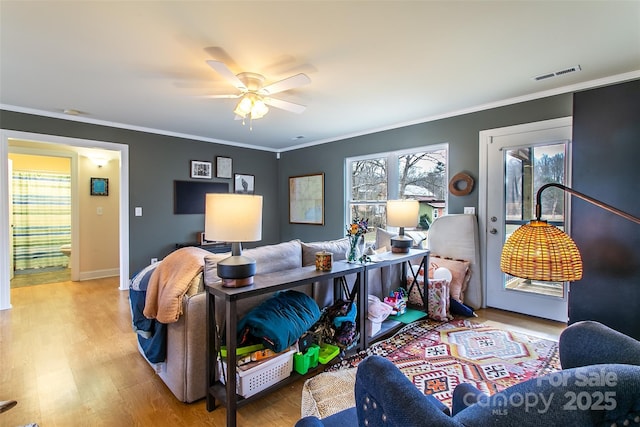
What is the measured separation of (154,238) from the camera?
4727 mm

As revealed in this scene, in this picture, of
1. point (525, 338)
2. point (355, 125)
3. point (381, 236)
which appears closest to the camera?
point (525, 338)

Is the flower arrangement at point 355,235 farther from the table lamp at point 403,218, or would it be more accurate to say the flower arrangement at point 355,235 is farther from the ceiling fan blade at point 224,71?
the ceiling fan blade at point 224,71

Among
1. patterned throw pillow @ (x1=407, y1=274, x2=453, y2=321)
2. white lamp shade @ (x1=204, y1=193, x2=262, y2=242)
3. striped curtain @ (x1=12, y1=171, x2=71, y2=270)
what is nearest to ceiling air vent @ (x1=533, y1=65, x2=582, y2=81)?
patterned throw pillow @ (x1=407, y1=274, x2=453, y2=321)

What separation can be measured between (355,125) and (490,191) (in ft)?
6.53

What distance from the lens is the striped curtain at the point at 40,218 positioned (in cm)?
530

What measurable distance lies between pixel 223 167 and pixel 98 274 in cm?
278

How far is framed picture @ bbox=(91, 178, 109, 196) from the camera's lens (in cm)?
521

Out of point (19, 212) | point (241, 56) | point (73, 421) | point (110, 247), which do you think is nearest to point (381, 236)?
point (241, 56)

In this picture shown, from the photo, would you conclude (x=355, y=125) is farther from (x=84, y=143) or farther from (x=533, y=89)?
(x=84, y=143)

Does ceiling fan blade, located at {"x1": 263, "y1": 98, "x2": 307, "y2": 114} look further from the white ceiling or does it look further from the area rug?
the area rug

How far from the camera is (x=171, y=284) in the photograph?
188cm

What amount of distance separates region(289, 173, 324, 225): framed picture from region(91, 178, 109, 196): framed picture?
10.5 feet

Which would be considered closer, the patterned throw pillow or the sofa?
the sofa

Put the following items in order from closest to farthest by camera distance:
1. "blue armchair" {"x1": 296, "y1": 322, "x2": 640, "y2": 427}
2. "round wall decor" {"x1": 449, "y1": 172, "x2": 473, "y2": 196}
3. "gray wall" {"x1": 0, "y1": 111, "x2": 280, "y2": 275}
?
"blue armchair" {"x1": 296, "y1": 322, "x2": 640, "y2": 427}
"round wall decor" {"x1": 449, "y1": 172, "x2": 473, "y2": 196}
"gray wall" {"x1": 0, "y1": 111, "x2": 280, "y2": 275}
